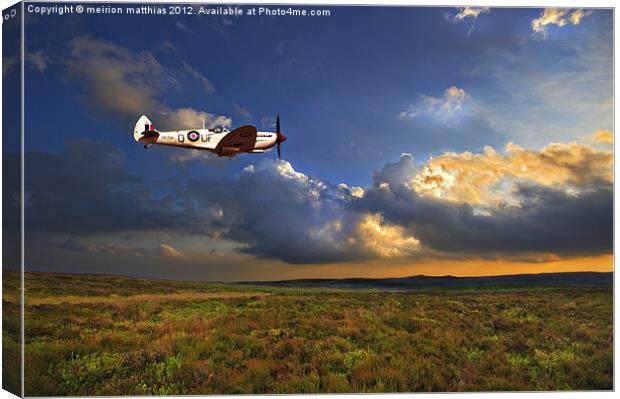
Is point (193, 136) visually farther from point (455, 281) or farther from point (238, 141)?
point (455, 281)

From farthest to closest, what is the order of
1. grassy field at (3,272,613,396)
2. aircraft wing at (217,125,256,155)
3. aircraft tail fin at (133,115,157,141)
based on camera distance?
aircraft wing at (217,125,256,155) → aircraft tail fin at (133,115,157,141) → grassy field at (3,272,613,396)

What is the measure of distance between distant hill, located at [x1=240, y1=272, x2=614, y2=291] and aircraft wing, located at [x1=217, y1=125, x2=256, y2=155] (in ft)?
9.43

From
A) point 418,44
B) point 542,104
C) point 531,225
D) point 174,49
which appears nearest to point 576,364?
point 531,225

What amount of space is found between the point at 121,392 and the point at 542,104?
10.5 metres

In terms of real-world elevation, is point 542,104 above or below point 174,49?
below

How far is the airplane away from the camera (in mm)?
11922

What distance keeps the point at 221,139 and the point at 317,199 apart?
2.38 m

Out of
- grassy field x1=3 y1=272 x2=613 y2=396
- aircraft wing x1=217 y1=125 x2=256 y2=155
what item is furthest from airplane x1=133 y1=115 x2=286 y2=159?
grassy field x1=3 y1=272 x2=613 y2=396

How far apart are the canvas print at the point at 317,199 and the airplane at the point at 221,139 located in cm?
5

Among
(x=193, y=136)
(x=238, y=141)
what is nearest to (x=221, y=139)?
(x=238, y=141)

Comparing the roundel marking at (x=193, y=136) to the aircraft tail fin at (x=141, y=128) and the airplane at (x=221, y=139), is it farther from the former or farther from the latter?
the aircraft tail fin at (x=141, y=128)

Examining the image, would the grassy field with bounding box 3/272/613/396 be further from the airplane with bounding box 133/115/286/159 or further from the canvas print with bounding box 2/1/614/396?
the airplane with bounding box 133/115/286/159

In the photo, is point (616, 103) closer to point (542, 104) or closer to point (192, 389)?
point (542, 104)

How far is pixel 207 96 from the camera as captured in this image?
1203cm
